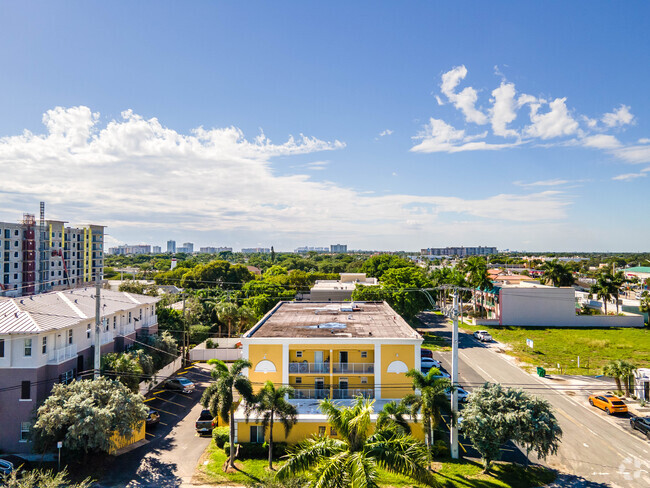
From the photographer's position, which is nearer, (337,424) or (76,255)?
(337,424)

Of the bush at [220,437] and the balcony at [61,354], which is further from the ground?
the balcony at [61,354]

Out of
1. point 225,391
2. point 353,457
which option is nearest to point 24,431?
point 225,391

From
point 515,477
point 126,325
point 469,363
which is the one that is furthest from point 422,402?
point 126,325

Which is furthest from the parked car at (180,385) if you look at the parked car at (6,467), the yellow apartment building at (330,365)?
the parked car at (6,467)

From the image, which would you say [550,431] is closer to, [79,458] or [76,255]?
[79,458]

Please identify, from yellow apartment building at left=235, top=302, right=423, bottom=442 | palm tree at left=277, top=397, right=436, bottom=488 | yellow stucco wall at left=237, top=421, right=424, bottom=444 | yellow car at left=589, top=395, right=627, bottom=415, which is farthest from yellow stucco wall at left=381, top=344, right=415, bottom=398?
yellow car at left=589, top=395, right=627, bottom=415

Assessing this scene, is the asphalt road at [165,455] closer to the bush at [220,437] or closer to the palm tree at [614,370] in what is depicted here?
the bush at [220,437]
